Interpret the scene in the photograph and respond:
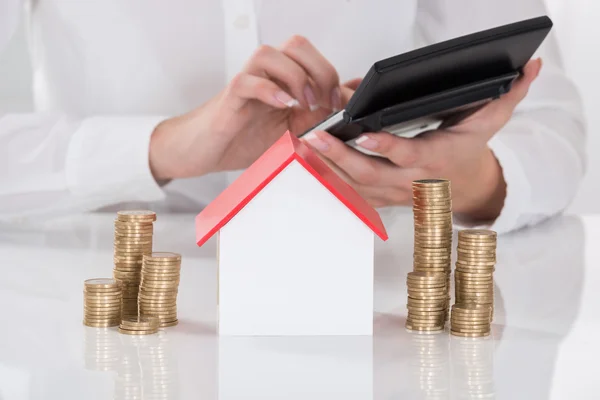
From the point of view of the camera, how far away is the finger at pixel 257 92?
1.53 metres

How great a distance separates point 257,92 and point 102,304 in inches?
24.2

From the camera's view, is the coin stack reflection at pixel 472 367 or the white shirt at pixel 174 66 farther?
the white shirt at pixel 174 66

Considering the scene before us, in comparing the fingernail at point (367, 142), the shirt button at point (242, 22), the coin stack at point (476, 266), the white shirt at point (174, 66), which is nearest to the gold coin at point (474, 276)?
the coin stack at point (476, 266)

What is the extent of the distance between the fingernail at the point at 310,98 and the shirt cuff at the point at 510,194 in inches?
17.9

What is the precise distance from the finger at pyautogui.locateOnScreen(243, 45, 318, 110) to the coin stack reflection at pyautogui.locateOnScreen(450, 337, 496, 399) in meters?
0.75

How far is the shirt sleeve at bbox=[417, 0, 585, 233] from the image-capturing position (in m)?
1.89

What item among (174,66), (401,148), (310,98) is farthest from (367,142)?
(174,66)

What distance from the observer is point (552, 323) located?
1104 mm

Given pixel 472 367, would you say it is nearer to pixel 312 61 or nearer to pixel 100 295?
pixel 100 295

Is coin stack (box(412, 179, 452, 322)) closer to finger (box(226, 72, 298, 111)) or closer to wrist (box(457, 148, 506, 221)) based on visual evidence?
finger (box(226, 72, 298, 111))

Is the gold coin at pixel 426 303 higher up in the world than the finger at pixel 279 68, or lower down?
lower down

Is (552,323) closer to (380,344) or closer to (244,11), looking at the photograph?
(380,344)

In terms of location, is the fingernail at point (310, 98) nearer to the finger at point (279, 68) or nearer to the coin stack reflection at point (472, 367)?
the finger at point (279, 68)

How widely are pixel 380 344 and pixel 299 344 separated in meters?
0.10
